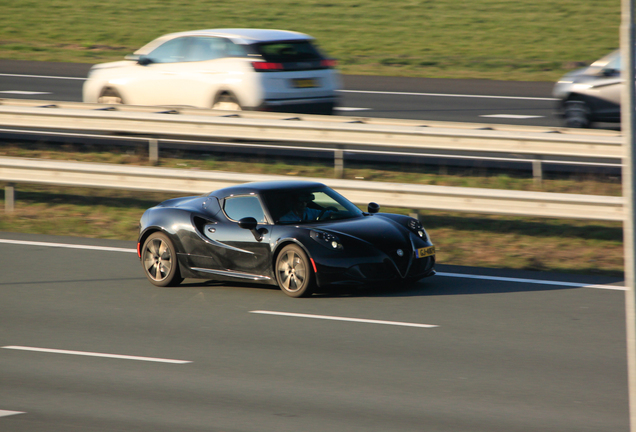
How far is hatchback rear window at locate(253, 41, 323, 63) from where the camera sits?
57.4 feet

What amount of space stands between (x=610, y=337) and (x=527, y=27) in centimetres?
2447

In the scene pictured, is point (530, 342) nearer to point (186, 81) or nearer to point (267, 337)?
point (267, 337)

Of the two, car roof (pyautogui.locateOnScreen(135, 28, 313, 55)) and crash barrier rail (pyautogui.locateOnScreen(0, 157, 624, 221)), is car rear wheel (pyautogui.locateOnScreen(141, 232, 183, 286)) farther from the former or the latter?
car roof (pyautogui.locateOnScreen(135, 28, 313, 55))

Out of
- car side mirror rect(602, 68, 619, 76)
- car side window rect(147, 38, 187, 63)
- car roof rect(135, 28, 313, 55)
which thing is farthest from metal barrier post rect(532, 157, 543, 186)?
car side window rect(147, 38, 187, 63)

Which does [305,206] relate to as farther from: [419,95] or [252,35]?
[419,95]

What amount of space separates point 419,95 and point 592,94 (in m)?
6.71

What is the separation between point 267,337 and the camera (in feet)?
28.4

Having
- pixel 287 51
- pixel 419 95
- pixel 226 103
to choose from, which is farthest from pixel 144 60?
pixel 419 95

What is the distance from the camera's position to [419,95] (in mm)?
24641

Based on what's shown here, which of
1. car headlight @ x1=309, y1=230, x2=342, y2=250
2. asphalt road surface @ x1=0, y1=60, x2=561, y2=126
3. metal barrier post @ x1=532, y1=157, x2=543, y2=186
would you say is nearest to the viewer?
car headlight @ x1=309, y1=230, x2=342, y2=250

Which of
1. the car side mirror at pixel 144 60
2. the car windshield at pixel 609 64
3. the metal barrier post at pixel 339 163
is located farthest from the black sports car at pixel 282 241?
the car windshield at pixel 609 64

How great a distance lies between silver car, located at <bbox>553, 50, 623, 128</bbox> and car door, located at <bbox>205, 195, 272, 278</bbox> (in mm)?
9586

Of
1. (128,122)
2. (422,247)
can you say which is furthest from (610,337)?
(128,122)

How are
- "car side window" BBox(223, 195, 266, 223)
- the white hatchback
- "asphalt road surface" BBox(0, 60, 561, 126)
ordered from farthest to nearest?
"asphalt road surface" BBox(0, 60, 561, 126)
the white hatchback
"car side window" BBox(223, 195, 266, 223)
